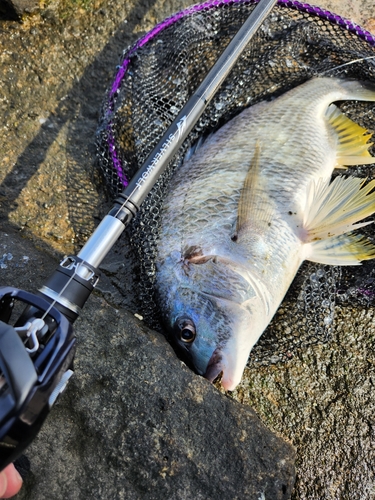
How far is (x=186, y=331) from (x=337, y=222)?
109 centimetres

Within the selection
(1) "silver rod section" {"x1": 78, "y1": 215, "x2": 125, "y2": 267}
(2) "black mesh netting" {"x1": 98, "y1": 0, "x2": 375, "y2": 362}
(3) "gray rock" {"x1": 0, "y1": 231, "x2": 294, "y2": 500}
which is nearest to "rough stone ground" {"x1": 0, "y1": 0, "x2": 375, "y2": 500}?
(3) "gray rock" {"x1": 0, "y1": 231, "x2": 294, "y2": 500}

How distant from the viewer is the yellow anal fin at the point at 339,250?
2.66m

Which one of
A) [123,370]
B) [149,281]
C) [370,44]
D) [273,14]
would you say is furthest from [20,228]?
[370,44]

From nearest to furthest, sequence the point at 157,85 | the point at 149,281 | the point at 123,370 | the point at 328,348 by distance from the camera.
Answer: the point at 123,370 < the point at 149,281 < the point at 328,348 < the point at 157,85

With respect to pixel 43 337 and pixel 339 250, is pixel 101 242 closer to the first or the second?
pixel 43 337

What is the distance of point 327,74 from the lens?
336 cm

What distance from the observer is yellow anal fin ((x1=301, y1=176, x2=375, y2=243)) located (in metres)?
2.62

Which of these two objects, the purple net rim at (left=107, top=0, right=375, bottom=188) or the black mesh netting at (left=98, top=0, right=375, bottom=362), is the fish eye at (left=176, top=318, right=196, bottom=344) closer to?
the black mesh netting at (left=98, top=0, right=375, bottom=362)

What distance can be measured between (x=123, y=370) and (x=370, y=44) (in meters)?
2.81

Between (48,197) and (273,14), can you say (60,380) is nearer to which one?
(48,197)

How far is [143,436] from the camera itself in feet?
6.44

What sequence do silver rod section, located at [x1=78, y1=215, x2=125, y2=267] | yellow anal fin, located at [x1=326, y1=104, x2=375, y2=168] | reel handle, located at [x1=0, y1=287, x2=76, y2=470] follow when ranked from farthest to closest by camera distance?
1. yellow anal fin, located at [x1=326, y1=104, x2=375, y2=168]
2. silver rod section, located at [x1=78, y1=215, x2=125, y2=267]
3. reel handle, located at [x1=0, y1=287, x2=76, y2=470]

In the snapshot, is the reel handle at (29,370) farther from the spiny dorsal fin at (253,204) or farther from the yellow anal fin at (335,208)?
the yellow anal fin at (335,208)

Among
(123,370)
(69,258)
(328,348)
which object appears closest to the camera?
(69,258)
